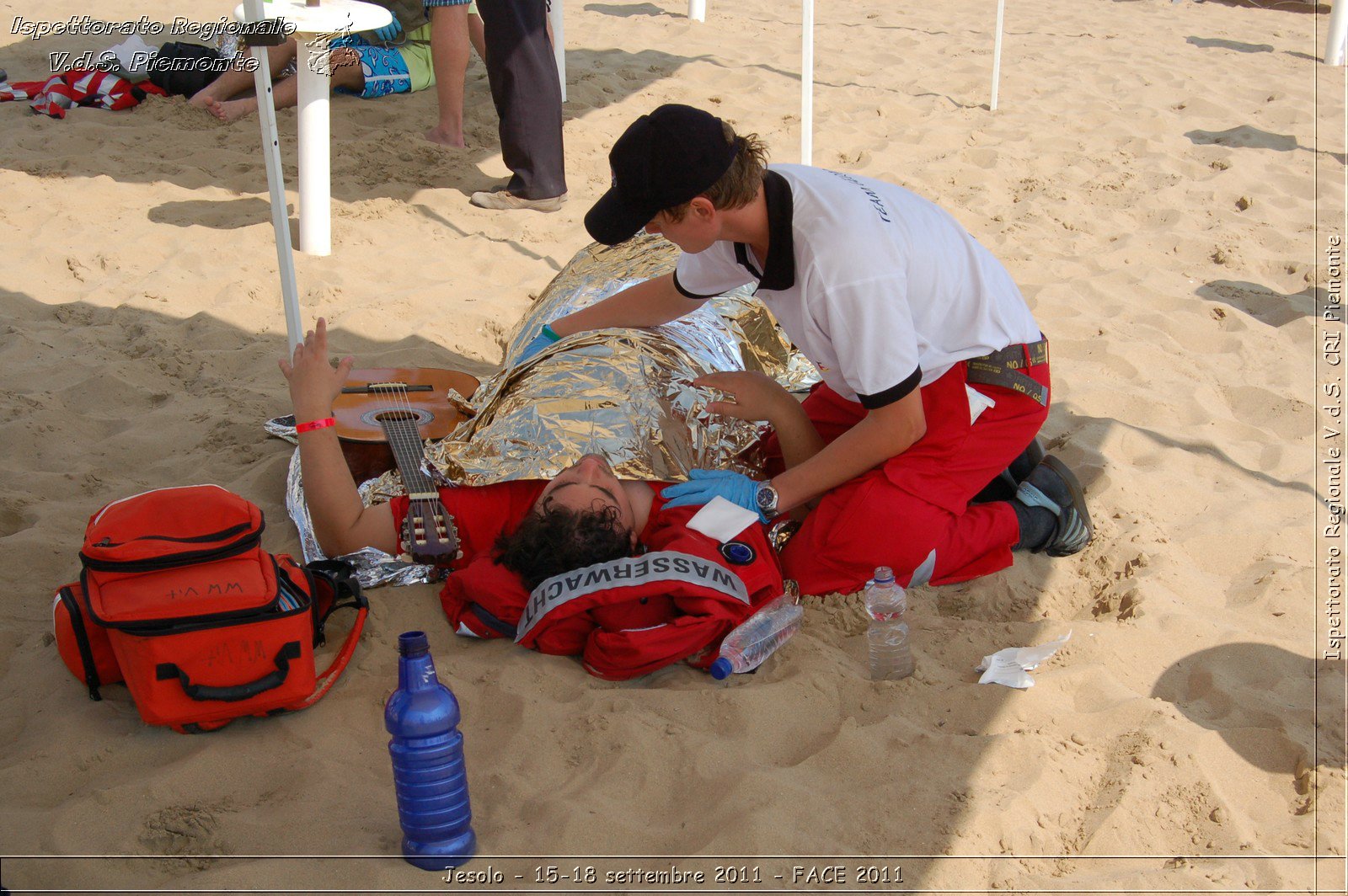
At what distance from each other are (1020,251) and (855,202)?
2.59 m

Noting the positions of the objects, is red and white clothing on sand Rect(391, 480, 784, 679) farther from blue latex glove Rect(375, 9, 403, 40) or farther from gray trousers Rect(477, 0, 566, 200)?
blue latex glove Rect(375, 9, 403, 40)

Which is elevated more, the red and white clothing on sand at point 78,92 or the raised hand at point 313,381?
the red and white clothing on sand at point 78,92

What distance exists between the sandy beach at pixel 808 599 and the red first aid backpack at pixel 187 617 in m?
0.08

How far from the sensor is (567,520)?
227 centimetres

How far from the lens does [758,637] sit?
2236mm

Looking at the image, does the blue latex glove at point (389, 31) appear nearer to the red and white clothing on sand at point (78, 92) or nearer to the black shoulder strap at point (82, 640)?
the red and white clothing on sand at point (78, 92)

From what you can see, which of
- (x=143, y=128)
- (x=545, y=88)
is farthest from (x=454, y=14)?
(x=143, y=128)

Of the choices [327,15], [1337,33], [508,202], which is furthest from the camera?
[1337,33]

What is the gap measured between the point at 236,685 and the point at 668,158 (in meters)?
1.26

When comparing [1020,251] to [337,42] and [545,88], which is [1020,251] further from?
[337,42]

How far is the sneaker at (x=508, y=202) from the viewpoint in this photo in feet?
15.7

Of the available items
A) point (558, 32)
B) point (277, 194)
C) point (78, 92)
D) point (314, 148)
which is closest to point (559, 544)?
point (277, 194)

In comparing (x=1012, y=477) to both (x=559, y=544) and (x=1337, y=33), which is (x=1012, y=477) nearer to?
(x=559, y=544)

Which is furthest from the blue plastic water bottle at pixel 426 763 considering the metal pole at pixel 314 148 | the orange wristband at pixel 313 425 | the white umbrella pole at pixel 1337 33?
the white umbrella pole at pixel 1337 33
